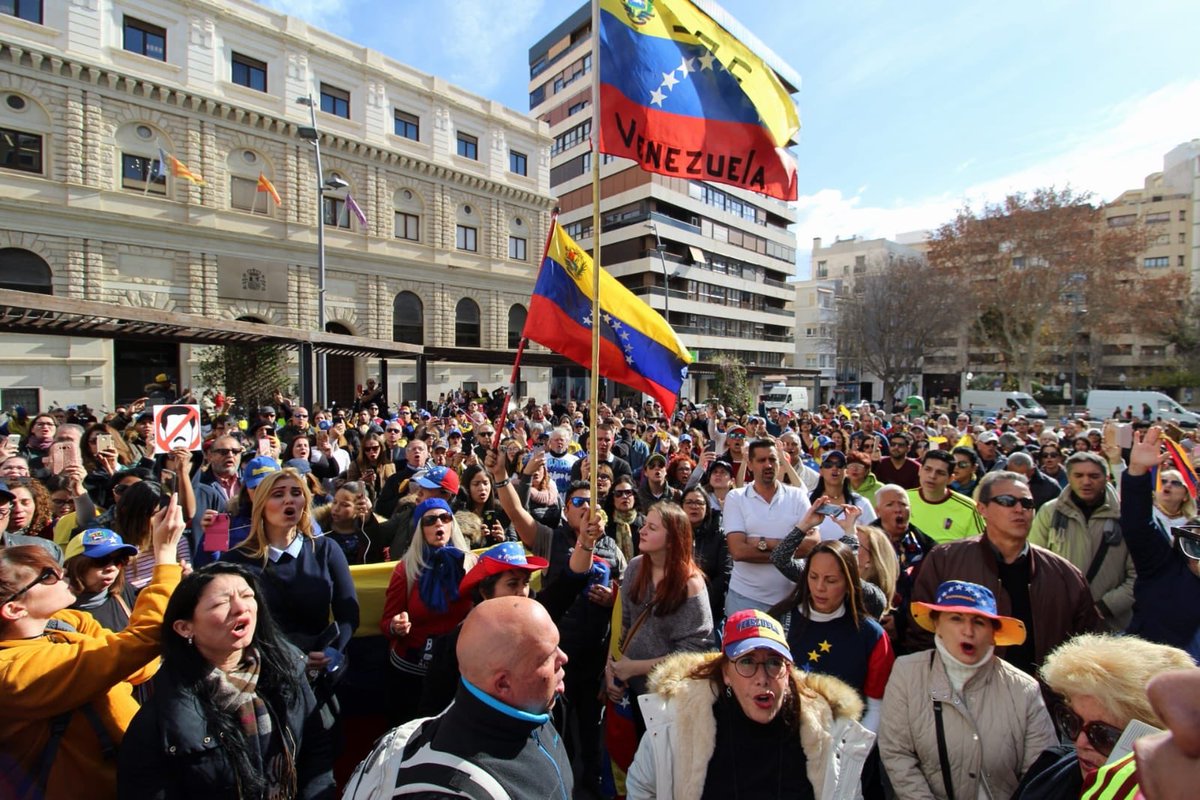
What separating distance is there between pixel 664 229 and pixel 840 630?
41823 millimetres

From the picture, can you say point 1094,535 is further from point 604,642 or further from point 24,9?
point 24,9

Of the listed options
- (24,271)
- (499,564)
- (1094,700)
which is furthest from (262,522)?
(24,271)

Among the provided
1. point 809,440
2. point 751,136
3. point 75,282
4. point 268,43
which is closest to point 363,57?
point 268,43

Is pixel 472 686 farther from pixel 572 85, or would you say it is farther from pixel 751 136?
pixel 572 85

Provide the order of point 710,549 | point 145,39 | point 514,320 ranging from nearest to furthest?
point 710,549 < point 145,39 < point 514,320

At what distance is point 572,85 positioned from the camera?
Answer: 43969 millimetres

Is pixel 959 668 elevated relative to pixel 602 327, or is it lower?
lower

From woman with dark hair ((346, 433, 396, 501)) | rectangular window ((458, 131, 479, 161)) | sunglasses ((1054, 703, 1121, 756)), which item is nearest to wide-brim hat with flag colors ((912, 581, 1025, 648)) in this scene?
sunglasses ((1054, 703, 1121, 756))

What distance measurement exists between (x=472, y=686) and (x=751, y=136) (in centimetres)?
453

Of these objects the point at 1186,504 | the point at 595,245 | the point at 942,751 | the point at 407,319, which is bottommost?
the point at 942,751

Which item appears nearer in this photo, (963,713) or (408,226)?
(963,713)

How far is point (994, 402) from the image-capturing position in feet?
117

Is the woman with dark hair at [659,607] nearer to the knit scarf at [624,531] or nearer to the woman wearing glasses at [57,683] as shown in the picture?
the knit scarf at [624,531]

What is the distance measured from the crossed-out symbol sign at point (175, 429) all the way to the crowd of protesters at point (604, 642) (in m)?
0.07
